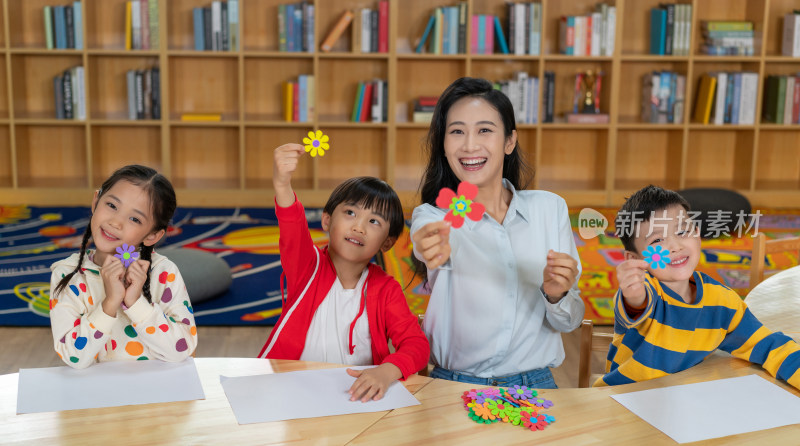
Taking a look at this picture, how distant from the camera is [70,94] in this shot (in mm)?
5160

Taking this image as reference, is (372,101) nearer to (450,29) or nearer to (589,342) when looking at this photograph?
(450,29)

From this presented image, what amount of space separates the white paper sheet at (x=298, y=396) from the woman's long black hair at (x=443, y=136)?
481 mm

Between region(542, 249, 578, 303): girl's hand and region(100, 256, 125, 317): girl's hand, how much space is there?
0.82m

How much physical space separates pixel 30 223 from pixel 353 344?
11.7ft

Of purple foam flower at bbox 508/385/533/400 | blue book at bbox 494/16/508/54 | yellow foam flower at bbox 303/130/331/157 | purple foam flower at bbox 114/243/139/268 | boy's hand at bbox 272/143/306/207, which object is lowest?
purple foam flower at bbox 508/385/533/400

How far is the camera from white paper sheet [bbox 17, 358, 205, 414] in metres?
1.35

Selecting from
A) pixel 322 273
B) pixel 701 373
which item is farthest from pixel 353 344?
pixel 701 373

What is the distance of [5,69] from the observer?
5309 mm

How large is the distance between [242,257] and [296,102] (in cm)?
146

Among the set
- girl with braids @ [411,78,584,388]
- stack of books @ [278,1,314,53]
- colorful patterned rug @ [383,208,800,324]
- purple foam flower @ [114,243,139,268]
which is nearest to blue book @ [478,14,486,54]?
stack of books @ [278,1,314,53]

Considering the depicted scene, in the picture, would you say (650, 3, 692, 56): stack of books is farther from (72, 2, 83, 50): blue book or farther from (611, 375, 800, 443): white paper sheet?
(611, 375, 800, 443): white paper sheet

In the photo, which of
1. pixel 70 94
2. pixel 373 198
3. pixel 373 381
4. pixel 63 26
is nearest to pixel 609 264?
pixel 373 198

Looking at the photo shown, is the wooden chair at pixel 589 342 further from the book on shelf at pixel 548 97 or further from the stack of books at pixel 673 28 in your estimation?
the stack of books at pixel 673 28

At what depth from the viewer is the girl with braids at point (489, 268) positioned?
1812mm
